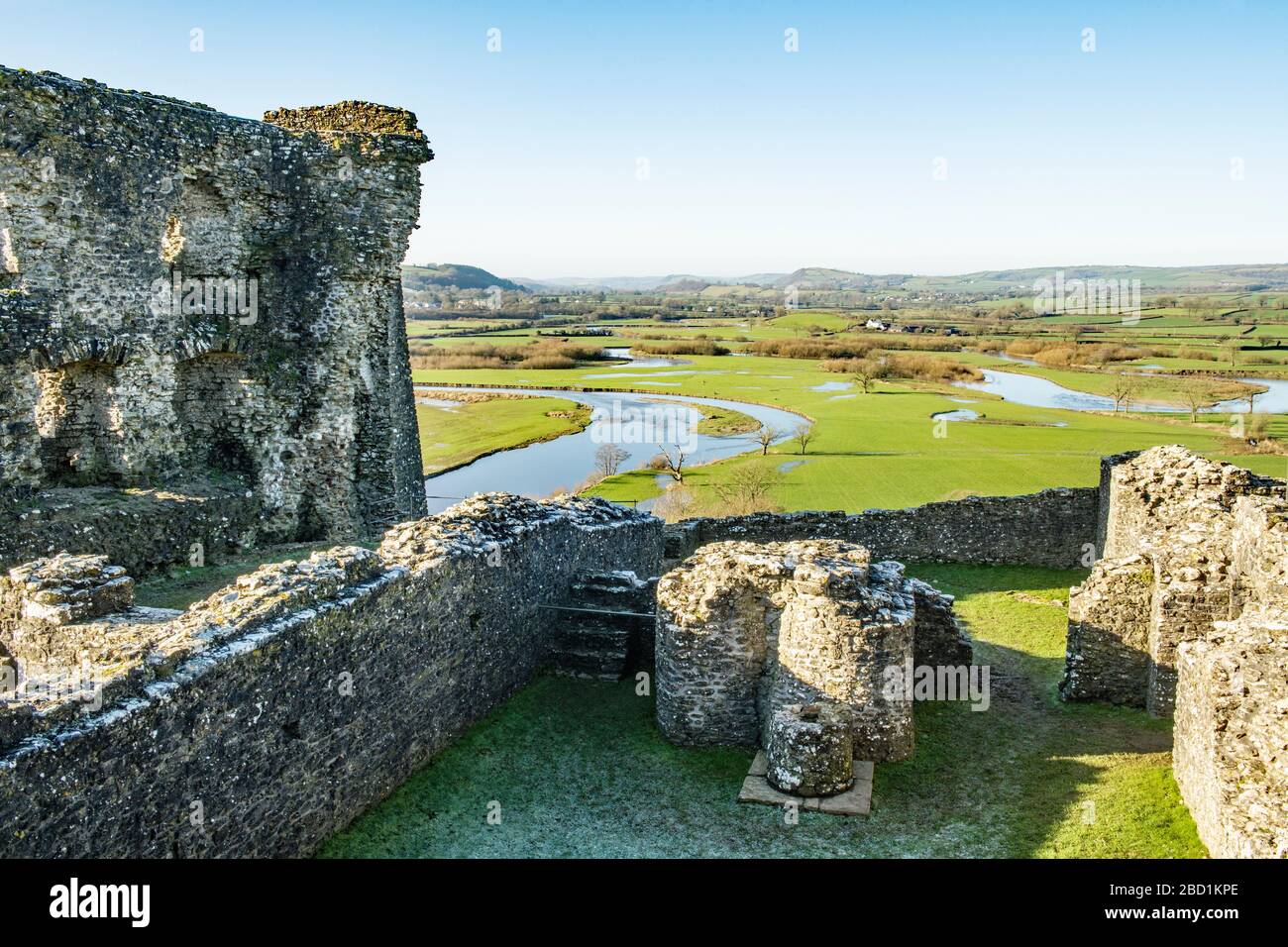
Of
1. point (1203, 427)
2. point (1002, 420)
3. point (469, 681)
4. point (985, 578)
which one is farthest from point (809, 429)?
point (469, 681)

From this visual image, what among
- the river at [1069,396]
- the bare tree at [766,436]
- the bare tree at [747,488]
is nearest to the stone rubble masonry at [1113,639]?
the bare tree at [747,488]

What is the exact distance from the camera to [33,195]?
47.7 ft

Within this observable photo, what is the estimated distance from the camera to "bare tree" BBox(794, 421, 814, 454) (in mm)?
53812

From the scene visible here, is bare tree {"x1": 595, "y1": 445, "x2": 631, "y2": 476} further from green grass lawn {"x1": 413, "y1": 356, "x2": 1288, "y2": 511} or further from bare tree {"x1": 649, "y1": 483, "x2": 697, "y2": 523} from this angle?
bare tree {"x1": 649, "y1": 483, "x2": 697, "y2": 523}

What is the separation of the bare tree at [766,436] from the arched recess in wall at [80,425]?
39109mm

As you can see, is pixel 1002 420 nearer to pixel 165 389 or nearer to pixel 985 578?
pixel 985 578

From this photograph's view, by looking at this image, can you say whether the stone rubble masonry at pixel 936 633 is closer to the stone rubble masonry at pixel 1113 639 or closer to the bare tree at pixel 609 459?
the stone rubble masonry at pixel 1113 639

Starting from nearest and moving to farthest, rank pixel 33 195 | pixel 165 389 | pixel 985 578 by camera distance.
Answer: pixel 33 195
pixel 165 389
pixel 985 578

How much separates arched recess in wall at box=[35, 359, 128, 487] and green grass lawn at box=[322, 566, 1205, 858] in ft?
26.5

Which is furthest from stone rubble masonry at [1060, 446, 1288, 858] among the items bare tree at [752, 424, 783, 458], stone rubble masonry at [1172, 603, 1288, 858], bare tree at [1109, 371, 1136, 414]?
bare tree at [1109, 371, 1136, 414]

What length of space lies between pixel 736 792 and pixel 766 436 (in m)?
45.9

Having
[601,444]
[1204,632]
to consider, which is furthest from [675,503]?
[1204,632]

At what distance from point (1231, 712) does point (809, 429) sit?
5011 centimetres

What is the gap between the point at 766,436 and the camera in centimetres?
5662
